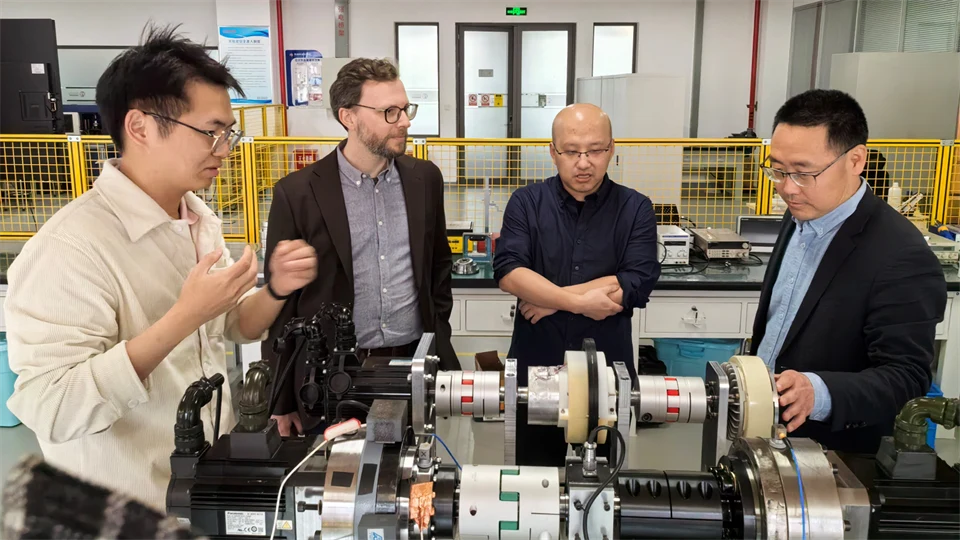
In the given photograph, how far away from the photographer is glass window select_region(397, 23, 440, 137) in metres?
8.86

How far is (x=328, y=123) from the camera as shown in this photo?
8789mm

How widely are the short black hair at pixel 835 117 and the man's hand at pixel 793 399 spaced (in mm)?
584

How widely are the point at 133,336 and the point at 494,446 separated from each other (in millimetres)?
2147

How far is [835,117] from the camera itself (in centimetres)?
145

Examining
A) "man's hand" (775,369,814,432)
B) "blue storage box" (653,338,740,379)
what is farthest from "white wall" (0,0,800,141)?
"man's hand" (775,369,814,432)

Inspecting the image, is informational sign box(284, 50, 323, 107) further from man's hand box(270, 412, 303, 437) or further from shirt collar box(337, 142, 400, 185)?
man's hand box(270, 412, 303, 437)

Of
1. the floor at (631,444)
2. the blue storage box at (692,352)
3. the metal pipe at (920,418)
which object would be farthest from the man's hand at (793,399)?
the blue storage box at (692,352)

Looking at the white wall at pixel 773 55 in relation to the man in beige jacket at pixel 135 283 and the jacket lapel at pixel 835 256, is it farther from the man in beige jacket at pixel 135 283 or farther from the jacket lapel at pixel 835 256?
the man in beige jacket at pixel 135 283

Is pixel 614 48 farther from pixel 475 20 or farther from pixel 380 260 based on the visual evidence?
pixel 380 260

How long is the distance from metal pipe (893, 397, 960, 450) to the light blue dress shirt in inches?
25.2

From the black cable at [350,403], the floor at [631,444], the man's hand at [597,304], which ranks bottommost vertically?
the floor at [631,444]

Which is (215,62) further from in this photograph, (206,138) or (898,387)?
(898,387)

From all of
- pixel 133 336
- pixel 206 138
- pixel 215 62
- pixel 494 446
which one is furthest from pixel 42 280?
pixel 494 446

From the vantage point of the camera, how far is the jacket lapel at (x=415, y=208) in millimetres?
2057
